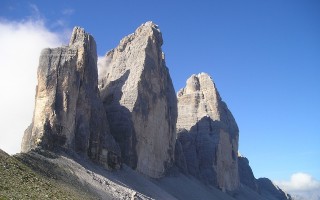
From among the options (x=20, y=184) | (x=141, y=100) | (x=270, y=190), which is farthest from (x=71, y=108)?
(x=270, y=190)

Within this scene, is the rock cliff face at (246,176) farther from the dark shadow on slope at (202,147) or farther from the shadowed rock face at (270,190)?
the dark shadow on slope at (202,147)

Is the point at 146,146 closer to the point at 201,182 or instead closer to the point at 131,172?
the point at 131,172

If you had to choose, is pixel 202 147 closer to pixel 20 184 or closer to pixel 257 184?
pixel 257 184

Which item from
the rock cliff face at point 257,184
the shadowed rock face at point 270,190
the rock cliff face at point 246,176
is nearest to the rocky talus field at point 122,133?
the rock cliff face at point 246,176

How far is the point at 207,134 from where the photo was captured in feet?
415

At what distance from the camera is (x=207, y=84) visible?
137750mm

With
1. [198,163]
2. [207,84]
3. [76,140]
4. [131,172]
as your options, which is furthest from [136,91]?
[207,84]

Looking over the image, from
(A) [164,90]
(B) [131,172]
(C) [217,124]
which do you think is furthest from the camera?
(C) [217,124]

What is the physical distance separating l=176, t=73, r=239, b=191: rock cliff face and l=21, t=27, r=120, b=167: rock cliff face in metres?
38.5

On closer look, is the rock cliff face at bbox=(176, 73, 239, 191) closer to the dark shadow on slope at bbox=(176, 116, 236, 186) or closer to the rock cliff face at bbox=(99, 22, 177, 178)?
the dark shadow on slope at bbox=(176, 116, 236, 186)

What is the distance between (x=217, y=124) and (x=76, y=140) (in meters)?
66.7

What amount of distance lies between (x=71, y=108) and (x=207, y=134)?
214 ft

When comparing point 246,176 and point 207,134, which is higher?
point 207,134

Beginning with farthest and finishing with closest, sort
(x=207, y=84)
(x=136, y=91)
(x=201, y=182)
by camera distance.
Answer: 1. (x=207, y=84)
2. (x=201, y=182)
3. (x=136, y=91)
